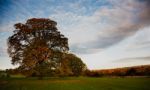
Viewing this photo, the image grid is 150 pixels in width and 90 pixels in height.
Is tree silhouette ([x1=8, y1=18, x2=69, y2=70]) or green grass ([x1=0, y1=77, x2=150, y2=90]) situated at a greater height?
tree silhouette ([x1=8, y1=18, x2=69, y2=70])

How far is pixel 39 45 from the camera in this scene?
24.2 metres

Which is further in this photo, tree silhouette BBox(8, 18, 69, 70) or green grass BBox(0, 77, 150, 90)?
tree silhouette BBox(8, 18, 69, 70)

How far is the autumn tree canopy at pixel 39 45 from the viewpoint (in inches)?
951

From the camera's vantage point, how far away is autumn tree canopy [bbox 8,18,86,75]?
24156 millimetres

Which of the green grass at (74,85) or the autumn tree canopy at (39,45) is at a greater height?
the autumn tree canopy at (39,45)

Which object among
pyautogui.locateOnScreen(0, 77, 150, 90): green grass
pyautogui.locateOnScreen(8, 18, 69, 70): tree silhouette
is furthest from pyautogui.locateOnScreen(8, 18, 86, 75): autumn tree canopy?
pyautogui.locateOnScreen(0, 77, 150, 90): green grass

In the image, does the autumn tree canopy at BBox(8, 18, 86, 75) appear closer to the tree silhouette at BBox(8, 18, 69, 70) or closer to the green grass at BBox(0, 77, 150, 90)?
the tree silhouette at BBox(8, 18, 69, 70)

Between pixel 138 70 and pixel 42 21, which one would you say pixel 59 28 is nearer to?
pixel 42 21

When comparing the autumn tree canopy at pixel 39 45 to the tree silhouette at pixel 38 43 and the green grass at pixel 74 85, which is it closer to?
the tree silhouette at pixel 38 43

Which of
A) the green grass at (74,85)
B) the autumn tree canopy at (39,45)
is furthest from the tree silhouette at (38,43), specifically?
the green grass at (74,85)

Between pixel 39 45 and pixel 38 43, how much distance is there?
1.06 ft

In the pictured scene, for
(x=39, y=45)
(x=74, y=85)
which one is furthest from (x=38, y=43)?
(x=74, y=85)

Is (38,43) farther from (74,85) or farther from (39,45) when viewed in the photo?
(74,85)

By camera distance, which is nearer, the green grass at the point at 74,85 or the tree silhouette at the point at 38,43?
the green grass at the point at 74,85
